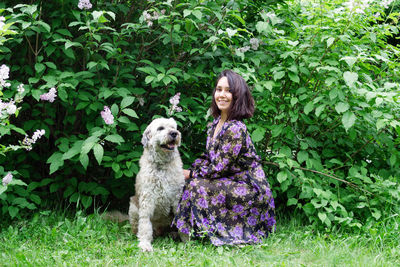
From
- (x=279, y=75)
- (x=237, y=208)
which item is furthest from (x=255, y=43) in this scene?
(x=237, y=208)

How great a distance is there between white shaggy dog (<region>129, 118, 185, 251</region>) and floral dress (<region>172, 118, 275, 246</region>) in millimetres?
128

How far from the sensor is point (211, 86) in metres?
4.68

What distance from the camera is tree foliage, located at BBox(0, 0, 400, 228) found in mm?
3734

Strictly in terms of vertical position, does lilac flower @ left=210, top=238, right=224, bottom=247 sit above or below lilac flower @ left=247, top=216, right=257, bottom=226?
below

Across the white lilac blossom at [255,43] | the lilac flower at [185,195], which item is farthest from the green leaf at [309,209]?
the white lilac blossom at [255,43]

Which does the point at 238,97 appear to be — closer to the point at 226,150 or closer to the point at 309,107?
the point at 226,150

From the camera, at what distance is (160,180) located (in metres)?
3.56

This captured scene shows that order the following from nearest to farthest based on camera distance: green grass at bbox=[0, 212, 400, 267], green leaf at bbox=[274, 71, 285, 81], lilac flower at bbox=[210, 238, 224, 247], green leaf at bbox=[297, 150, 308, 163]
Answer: green grass at bbox=[0, 212, 400, 267] → lilac flower at bbox=[210, 238, 224, 247] → green leaf at bbox=[274, 71, 285, 81] → green leaf at bbox=[297, 150, 308, 163]

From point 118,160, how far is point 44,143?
124 centimetres

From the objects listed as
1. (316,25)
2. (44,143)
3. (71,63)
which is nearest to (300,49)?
(316,25)

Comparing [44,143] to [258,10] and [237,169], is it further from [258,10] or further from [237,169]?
[258,10]

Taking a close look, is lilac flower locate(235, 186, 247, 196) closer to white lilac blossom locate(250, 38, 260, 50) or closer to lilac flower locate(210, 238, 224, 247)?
lilac flower locate(210, 238, 224, 247)

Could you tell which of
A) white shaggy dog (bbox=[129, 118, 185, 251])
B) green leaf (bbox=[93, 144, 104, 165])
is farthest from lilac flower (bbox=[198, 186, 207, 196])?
green leaf (bbox=[93, 144, 104, 165])

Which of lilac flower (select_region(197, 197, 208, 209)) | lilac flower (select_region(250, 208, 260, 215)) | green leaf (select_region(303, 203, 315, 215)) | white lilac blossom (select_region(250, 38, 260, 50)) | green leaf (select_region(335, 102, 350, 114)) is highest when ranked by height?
white lilac blossom (select_region(250, 38, 260, 50))
